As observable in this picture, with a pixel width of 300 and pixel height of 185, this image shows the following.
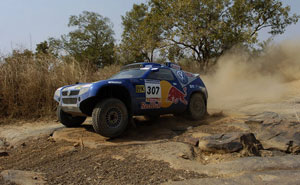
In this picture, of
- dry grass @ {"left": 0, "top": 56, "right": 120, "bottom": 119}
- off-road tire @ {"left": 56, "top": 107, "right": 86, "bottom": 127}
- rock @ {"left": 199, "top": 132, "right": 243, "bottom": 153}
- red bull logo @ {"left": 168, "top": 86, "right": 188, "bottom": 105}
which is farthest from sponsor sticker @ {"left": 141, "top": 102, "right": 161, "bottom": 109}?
dry grass @ {"left": 0, "top": 56, "right": 120, "bottom": 119}

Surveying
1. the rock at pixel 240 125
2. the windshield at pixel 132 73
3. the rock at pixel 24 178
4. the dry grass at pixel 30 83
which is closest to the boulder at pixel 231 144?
the rock at pixel 240 125

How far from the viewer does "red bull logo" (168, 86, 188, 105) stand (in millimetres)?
6066

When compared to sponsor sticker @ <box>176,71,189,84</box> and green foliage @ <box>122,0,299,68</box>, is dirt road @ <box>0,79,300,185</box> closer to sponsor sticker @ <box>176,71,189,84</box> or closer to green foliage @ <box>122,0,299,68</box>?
sponsor sticker @ <box>176,71,189,84</box>

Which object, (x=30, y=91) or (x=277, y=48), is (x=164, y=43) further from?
(x=30, y=91)

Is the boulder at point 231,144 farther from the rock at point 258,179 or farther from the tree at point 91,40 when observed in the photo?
the tree at point 91,40

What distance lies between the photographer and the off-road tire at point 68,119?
19.6 ft

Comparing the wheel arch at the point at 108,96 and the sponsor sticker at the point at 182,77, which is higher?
the sponsor sticker at the point at 182,77

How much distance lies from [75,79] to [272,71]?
15.7 meters

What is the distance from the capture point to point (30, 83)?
8406 millimetres

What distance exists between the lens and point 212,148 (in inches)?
161

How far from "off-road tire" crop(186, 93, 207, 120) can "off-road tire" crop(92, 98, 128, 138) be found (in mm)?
2388

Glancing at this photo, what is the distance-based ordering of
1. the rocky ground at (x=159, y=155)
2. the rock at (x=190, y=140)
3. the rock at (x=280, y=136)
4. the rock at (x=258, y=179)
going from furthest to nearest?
the rock at (x=190, y=140) < the rock at (x=280, y=136) < the rocky ground at (x=159, y=155) < the rock at (x=258, y=179)

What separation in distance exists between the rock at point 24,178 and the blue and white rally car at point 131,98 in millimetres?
1530

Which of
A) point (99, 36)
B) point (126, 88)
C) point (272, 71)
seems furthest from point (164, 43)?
point (99, 36)
